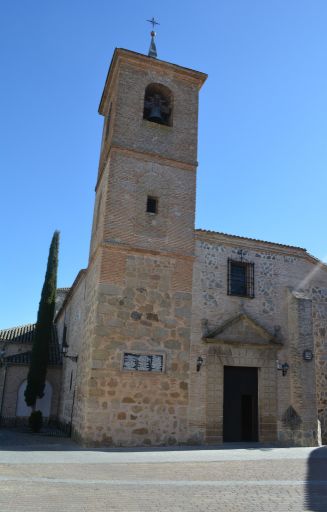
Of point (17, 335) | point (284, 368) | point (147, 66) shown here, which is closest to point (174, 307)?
point (284, 368)

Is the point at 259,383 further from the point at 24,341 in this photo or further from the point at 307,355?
the point at 24,341

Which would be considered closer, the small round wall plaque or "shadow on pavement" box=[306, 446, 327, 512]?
"shadow on pavement" box=[306, 446, 327, 512]

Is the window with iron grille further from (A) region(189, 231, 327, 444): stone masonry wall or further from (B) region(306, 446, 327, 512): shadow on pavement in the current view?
(B) region(306, 446, 327, 512): shadow on pavement

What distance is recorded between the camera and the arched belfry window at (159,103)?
1462cm

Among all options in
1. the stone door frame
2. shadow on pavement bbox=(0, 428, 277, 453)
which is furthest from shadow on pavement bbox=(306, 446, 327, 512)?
the stone door frame

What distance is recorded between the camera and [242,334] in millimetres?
13203

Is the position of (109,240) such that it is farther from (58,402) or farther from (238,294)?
(58,402)

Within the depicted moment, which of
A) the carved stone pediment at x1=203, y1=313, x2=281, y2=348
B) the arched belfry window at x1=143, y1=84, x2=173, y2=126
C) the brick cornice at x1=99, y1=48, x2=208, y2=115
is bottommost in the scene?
the carved stone pediment at x1=203, y1=313, x2=281, y2=348

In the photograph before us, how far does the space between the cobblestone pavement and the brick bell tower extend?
3.79 feet

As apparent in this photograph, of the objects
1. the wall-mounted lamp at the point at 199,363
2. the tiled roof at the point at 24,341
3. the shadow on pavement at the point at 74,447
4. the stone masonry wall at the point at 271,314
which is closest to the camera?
the shadow on pavement at the point at 74,447

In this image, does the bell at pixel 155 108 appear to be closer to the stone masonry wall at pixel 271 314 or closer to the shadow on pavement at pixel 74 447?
the stone masonry wall at pixel 271 314

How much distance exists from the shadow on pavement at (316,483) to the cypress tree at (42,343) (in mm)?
11626

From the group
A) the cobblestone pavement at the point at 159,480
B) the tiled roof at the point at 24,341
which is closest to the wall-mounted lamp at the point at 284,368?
the cobblestone pavement at the point at 159,480

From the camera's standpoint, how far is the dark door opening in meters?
12.7
